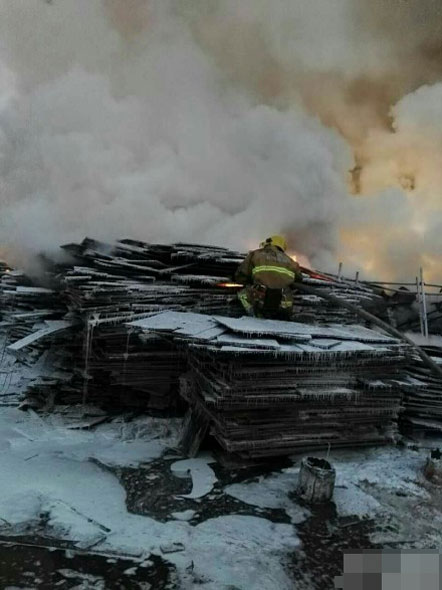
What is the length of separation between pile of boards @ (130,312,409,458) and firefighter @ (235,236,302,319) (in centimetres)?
62

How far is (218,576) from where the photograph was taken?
3.15 metres

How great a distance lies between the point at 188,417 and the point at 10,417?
2.95 metres

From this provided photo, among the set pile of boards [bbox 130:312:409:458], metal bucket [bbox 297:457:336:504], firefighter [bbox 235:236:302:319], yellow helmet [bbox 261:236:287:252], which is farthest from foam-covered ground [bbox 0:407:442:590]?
yellow helmet [bbox 261:236:287:252]

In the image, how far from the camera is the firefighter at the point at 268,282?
6355 mm

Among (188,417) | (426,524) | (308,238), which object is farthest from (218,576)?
(308,238)

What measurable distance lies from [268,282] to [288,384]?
1.76 m

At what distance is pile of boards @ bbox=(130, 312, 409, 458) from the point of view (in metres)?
4.93

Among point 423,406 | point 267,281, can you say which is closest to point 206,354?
point 267,281

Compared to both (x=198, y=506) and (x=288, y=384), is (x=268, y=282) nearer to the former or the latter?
(x=288, y=384)

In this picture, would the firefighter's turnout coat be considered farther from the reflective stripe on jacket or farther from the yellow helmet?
the yellow helmet

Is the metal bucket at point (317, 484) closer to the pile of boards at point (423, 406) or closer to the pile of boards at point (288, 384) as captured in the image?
the pile of boards at point (288, 384)

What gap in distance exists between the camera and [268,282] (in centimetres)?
637

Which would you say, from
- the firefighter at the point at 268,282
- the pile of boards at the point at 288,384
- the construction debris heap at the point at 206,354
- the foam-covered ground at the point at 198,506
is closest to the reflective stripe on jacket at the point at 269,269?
the firefighter at the point at 268,282

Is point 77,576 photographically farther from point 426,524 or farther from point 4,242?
point 4,242
